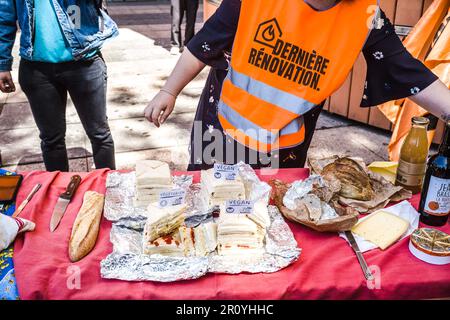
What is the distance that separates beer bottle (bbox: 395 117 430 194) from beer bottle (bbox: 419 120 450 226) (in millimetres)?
213

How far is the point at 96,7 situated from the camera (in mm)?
3041

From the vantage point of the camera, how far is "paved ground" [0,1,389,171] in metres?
4.52

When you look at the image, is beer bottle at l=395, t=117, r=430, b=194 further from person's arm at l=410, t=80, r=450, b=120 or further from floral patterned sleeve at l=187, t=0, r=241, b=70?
floral patterned sleeve at l=187, t=0, r=241, b=70

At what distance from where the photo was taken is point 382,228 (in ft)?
5.78

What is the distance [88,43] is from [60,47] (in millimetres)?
182

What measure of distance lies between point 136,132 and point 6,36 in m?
2.33

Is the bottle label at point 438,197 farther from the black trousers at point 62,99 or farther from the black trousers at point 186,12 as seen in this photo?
the black trousers at point 186,12

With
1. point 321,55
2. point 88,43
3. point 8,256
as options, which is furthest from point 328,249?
point 88,43

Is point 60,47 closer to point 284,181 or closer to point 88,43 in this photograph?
point 88,43

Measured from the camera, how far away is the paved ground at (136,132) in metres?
4.52

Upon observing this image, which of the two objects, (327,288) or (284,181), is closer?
(327,288)

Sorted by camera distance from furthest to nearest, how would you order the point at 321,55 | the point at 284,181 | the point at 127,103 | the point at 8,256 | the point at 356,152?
the point at 127,103 < the point at 356,152 < the point at 284,181 < the point at 321,55 < the point at 8,256
